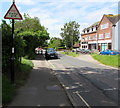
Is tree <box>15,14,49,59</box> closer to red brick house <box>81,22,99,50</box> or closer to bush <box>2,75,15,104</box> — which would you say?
bush <box>2,75,15,104</box>

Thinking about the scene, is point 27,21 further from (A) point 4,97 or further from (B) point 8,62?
(A) point 4,97

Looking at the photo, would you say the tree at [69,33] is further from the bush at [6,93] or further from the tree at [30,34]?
the bush at [6,93]

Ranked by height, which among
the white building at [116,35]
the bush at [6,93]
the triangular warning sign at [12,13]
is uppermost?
the white building at [116,35]

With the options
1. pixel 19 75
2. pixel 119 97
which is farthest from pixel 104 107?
pixel 19 75

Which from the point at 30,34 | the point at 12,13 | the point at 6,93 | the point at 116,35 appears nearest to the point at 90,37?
the point at 116,35

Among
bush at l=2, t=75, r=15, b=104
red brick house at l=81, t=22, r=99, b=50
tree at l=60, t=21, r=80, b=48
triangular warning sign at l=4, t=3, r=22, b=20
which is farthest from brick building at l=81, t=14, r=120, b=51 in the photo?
bush at l=2, t=75, r=15, b=104

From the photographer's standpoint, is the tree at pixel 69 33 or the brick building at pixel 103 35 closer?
the brick building at pixel 103 35

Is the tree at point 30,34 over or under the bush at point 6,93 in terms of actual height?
over

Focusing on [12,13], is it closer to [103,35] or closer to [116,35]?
[116,35]

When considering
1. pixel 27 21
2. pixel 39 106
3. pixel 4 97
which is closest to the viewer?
pixel 39 106

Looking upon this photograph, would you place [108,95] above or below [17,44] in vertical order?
below

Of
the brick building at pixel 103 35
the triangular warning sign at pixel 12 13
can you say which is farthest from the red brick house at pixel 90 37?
the triangular warning sign at pixel 12 13

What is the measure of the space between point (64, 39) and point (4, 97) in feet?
265

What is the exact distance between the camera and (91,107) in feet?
16.0
